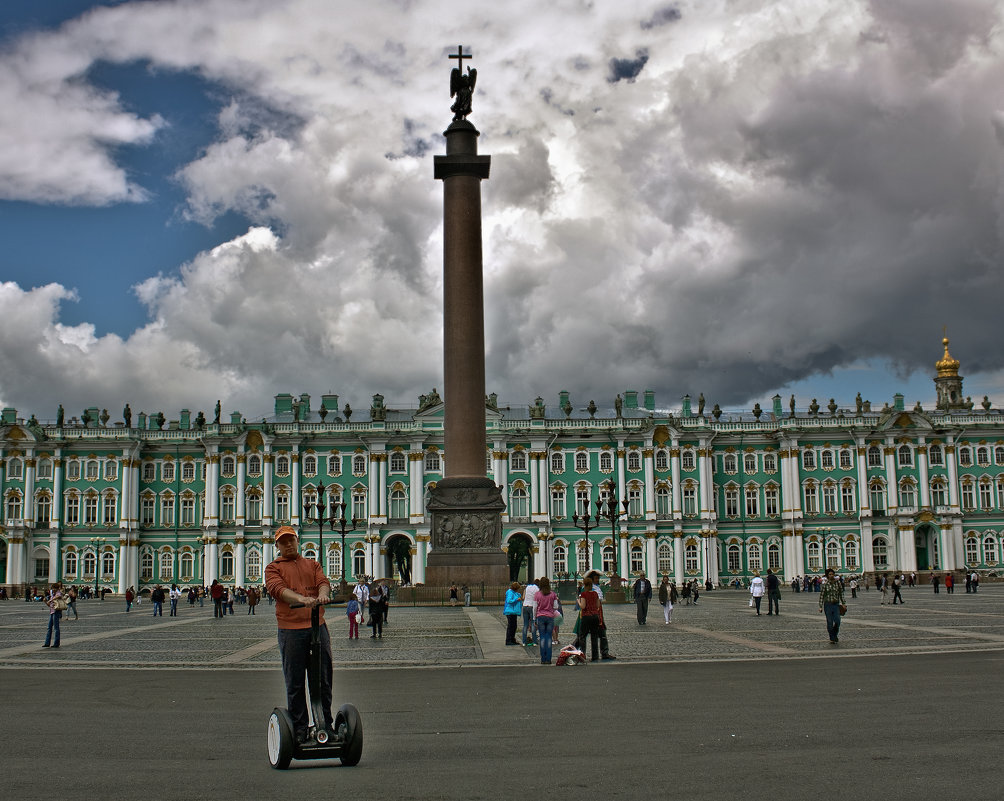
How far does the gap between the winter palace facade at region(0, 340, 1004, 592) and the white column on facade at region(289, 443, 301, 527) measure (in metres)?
0.18

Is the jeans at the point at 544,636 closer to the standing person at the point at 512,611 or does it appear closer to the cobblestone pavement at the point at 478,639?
the cobblestone pavement at the point at 478,639

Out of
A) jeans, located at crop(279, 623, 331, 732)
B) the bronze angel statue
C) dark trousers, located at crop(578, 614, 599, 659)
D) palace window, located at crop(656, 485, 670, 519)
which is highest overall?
the bronze angel statue

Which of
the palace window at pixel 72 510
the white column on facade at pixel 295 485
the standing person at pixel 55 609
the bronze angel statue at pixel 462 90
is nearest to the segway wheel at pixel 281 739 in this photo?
the standing person at pixel 55 609

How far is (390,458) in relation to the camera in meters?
86.9

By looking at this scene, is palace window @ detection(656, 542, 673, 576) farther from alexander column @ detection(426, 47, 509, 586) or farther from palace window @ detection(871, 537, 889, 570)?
alexander column @ detection(426, 47, 509, 586)

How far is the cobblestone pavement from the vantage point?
67.1ft

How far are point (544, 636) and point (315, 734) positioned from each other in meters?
11.3

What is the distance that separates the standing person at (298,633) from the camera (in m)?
8.81

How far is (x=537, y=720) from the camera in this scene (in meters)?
11.9

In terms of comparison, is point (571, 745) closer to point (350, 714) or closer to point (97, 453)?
point (350, 714)

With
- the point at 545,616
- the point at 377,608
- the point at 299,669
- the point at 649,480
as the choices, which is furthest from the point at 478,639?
the point at 649,480

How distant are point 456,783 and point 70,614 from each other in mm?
42079

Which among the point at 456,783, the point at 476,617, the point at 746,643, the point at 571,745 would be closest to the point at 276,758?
the point at 456,783

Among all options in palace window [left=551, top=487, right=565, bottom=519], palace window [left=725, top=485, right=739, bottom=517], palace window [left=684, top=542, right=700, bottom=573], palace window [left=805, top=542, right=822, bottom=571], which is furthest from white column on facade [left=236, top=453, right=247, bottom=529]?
palace window [left=805, top=542, right=822, bottom=571]
